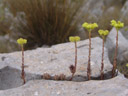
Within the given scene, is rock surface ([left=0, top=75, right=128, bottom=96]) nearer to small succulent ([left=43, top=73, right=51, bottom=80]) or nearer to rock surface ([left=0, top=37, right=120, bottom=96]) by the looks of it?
rock surface ([left=0, top=37, right=120, bottom=96])

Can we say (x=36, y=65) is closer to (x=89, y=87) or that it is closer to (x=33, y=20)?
(x=89, y=87)

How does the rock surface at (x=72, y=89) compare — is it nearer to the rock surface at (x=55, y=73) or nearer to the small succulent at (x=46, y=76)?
the rock surface at (x=55, y=73)

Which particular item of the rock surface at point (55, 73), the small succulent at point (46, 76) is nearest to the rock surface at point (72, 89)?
the rock surface at point (55, 73)

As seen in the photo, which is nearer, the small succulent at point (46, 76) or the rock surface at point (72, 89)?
the rock surface at point (72, 89)

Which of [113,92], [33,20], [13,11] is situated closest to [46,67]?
[113,92]

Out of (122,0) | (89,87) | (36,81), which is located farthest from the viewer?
(122,0)

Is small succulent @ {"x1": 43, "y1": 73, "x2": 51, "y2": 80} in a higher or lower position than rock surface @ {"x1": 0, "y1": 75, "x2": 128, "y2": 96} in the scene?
higher

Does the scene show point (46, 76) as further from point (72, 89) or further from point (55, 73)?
point (72, 89)

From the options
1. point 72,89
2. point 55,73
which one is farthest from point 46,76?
point 72,89

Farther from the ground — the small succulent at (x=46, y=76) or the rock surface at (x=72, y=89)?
the small succulent at (x=46, y=76)

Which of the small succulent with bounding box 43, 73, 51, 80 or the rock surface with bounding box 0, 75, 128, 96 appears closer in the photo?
the rock surface with bounding box 0, 75, 128, 96

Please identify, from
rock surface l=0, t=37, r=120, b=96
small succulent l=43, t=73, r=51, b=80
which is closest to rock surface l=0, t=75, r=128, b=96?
rock surface l=0, t=37, r=120, b=96
